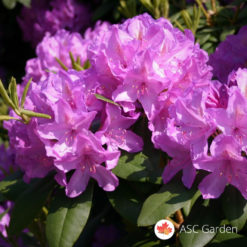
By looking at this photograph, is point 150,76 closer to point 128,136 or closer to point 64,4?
point 128,136

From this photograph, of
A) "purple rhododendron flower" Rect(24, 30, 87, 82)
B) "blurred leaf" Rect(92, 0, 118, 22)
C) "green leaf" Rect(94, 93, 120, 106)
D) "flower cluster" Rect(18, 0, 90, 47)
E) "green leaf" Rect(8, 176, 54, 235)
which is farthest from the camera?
"flower cluster" Rect(18, 0, 90, 47)

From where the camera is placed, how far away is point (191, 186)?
3.78ft

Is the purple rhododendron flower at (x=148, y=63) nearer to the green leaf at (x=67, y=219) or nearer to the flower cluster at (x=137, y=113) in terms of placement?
the flower cluster at (x=137, y=113)

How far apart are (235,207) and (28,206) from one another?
545 mm

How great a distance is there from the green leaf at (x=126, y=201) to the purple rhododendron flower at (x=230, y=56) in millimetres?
451

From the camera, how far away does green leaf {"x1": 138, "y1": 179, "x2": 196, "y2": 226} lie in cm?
111

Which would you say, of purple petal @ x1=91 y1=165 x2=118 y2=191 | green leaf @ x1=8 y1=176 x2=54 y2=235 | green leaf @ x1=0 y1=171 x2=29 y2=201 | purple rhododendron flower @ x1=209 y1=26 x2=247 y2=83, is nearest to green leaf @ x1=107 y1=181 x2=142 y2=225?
purple petal @ x1=91 y1=165 x2=118 y2=191

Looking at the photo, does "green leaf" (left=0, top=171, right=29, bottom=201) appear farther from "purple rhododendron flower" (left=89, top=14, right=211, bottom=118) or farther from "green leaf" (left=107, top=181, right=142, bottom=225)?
"purple rhododendron flower" (left=89, top=14, right=211, bottom=118)

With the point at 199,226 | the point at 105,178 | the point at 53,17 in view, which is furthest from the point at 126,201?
the point at 53,17

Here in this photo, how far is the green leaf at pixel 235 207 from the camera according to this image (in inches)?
43.6

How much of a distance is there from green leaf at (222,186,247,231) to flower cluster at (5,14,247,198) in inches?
1.7

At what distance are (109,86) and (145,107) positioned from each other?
108 millimetres

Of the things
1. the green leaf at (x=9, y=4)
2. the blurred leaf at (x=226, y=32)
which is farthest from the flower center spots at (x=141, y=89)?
the green leaf at (x=9, y=4)

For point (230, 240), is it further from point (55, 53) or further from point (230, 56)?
point (55, 53)
